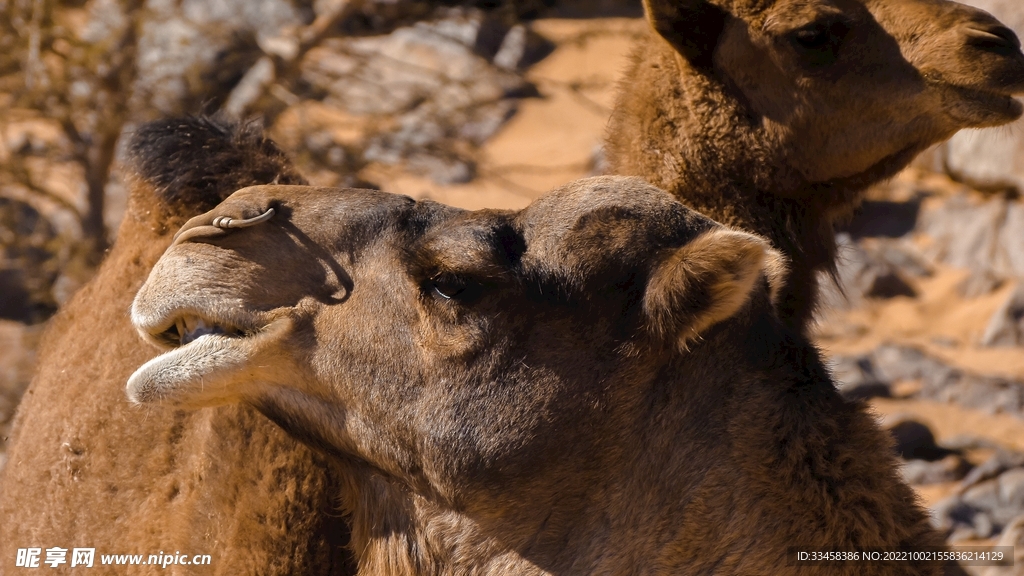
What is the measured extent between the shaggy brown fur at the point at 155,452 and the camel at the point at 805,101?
59.7 inches

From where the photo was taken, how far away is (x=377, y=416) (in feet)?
8.47

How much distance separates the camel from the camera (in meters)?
4.05

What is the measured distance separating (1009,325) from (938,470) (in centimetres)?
294

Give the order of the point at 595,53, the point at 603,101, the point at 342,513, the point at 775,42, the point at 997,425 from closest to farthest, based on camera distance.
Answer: the point at 342,513, the point at 775,42, the point at 997,425, the point at 603,101, the point at 595,53

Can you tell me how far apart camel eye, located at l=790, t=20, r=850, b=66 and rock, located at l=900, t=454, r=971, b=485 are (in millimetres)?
3159

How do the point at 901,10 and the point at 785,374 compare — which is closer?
the point at 785,374

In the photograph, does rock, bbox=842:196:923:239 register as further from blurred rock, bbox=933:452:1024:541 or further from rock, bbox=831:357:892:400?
blurred rock, bbox=933:452:1024:541

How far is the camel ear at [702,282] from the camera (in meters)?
2.42

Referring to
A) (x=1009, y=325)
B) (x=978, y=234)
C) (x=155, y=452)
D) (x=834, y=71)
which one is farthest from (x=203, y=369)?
(x=978, y=234)

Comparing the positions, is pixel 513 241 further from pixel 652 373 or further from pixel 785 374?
pixel 785 374

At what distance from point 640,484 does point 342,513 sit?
2.77ft

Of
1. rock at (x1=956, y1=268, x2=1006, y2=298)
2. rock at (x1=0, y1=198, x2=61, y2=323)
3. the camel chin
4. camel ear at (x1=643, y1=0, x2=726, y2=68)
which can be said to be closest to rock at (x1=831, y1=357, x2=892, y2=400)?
rock at (x1=956, y1=268, x2=1006, y2=298)

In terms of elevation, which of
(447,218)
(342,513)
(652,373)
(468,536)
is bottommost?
(342,513)

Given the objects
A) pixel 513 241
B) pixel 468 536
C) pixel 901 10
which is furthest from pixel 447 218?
pixel 901 10
